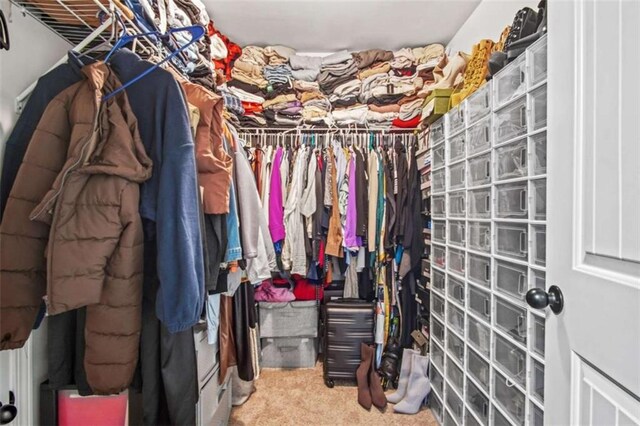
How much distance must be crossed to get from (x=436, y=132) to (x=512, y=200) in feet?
2.70

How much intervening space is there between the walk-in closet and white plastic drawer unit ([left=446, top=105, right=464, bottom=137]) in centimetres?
1

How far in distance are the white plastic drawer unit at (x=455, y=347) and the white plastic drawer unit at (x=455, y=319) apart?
0.04m

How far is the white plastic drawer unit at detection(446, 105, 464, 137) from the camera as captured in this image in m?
1.42

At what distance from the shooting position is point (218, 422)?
1396 millimetres

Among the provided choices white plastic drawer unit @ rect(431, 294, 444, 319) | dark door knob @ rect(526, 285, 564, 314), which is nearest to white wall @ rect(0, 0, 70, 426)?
dark door knob @ rect(526, 285, 564, 314)

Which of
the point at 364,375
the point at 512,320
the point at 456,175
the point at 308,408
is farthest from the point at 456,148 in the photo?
the point at 308,408

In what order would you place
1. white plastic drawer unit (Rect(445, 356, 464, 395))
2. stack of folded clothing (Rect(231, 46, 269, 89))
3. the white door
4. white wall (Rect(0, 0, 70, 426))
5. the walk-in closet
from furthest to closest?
1. stack of folded clothing (Rect(231, 46, 269, 89))
2. white plastic drawer unit (Rect(445, 356, 464, 395))
3. white wall (Rect(0, 0, 70, 426))
4. the walk-in closet
5. the white door

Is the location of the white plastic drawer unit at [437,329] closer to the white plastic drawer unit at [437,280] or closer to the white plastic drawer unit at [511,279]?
the white plastic drawer unit at [437,280]

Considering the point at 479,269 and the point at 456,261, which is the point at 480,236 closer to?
the point at 479,269

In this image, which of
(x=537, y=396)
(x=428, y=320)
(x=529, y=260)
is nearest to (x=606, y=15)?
(x=529, y=260)

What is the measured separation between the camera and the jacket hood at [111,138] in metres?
0.70

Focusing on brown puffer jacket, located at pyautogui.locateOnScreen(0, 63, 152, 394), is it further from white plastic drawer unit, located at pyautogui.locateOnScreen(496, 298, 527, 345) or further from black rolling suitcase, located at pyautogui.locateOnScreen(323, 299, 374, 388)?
black rolling suitcase, located at pyautogui.locateOnScreen(323, 299, 374, 388)

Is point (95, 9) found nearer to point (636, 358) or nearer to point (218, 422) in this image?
point (636, 358)

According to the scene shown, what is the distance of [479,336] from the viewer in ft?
4.03
